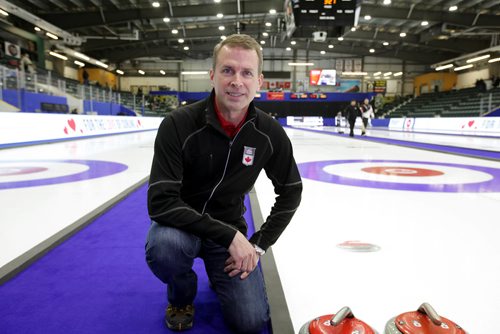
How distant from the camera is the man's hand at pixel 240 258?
1333 mm

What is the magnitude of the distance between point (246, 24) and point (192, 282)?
Answer: 26.7 m

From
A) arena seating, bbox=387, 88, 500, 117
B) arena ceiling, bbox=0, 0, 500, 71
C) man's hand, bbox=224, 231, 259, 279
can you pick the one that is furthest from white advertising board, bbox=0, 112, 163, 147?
arena seating, bbox=387, 88, 500, 117

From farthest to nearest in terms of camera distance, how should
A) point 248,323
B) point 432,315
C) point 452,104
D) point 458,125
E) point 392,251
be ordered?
point 452,104 < point 458,125 < point 392,251 < point 248,323 < point 432,315

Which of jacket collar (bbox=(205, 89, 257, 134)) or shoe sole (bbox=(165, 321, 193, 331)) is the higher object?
jacket collar (bbox=(205, 89, 257, 134))

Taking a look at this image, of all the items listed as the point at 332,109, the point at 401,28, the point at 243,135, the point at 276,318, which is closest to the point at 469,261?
the point at 276,318

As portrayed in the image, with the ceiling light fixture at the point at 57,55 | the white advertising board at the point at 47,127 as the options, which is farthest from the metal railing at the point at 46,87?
the ceiling light fixture at the point at 57,55

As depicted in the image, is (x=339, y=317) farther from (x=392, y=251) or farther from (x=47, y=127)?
(x=47, y=127)

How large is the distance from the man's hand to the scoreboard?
982cm

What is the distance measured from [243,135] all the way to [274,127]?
6.9 inches

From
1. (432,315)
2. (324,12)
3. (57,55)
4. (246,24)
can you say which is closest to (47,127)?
(324,12)

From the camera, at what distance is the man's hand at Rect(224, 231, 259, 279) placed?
52.5 inches

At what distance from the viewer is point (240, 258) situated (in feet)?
4.37

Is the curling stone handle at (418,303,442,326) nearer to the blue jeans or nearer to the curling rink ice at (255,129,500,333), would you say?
the curling rink ice at (255,129,500,333)

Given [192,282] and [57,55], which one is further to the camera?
[57,55]
